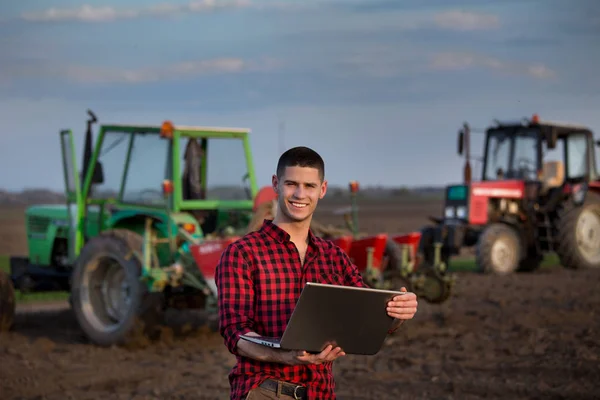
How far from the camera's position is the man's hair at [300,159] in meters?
3.10

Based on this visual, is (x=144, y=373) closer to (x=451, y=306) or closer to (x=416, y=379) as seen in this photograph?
(x=416, y=379)

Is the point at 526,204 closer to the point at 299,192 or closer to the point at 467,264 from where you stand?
the point at 467,264

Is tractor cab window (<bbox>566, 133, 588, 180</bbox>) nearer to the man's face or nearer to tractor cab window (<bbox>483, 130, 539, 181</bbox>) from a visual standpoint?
tractor cab window (<bbox>483, 130, 539, 181</bbox>)

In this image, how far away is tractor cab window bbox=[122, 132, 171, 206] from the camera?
8711 millimetres

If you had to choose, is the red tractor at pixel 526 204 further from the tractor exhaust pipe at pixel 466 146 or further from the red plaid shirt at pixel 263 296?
the red plaid shirt at pixel 263 296

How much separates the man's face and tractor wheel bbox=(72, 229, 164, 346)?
531cm

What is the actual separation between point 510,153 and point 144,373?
10.1 meters

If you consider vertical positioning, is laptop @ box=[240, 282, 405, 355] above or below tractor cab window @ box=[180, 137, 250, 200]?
below

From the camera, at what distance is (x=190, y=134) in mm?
8781

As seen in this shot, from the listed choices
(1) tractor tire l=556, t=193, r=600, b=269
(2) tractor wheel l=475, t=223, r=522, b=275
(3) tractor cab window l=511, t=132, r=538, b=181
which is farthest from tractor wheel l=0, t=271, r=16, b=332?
(1) tractor tire l=556, t=193, r=600, b=269

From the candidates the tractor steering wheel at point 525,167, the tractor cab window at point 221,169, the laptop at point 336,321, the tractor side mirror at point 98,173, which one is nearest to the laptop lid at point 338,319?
the laptop at point 336,321

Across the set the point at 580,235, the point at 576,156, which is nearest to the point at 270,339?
the point at 580,235

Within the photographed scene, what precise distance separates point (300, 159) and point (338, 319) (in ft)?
1.97

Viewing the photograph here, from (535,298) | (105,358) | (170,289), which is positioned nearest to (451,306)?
(535,298)
